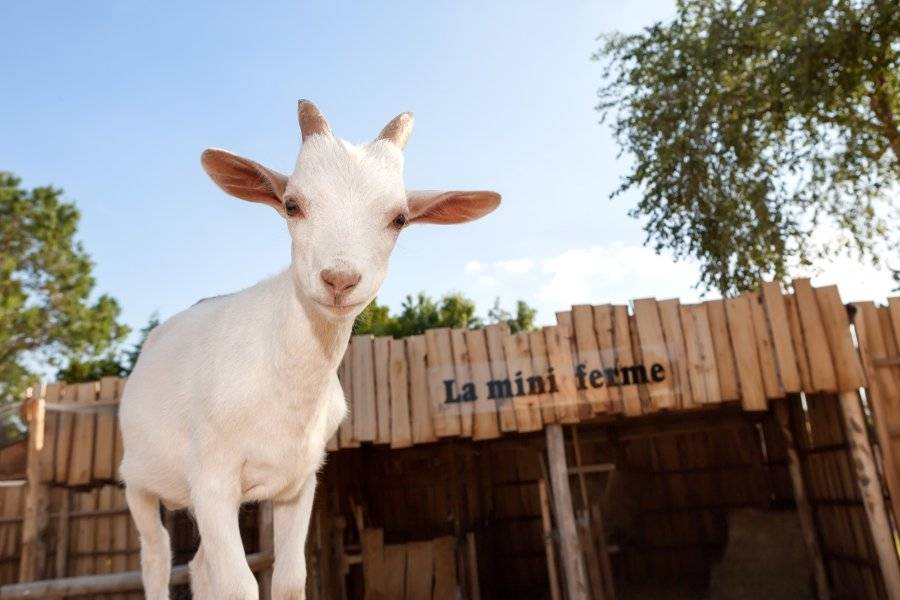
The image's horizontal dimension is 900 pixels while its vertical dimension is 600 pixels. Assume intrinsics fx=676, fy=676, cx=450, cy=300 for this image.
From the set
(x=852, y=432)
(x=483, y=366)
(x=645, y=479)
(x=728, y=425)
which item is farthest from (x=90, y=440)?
(x=645, y=479)

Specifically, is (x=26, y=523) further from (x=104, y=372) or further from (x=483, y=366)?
(x=104, y=372)

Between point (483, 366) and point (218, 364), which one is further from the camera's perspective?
point (483, 366)

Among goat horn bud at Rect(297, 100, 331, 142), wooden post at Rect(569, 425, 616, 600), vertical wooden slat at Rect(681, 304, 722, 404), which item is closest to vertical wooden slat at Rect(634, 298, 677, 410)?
vertical wooden slat at Rect(681, 304, 722, 404)

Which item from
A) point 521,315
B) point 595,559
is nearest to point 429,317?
point 521,315

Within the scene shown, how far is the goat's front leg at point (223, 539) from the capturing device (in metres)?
1.70

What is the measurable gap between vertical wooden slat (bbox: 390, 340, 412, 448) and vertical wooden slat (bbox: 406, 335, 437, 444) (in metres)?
0.05

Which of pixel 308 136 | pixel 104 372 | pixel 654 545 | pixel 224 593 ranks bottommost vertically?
pixel 654 545

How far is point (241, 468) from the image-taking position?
1.86 metres

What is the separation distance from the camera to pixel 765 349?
21.8 ft

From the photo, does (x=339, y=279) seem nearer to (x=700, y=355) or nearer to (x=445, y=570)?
(x=700, y=355)

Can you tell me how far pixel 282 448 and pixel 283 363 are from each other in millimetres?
234

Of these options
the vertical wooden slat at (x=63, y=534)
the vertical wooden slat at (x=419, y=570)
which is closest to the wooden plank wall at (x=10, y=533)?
the vertical wooden slat at (x=63, y=534)

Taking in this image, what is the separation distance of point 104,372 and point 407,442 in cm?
1608

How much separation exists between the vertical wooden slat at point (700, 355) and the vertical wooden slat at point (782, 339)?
588mm
